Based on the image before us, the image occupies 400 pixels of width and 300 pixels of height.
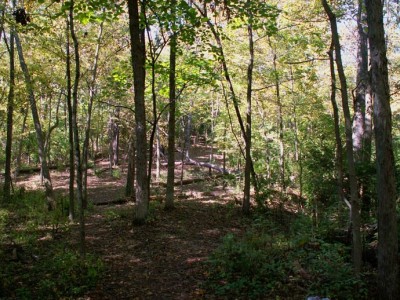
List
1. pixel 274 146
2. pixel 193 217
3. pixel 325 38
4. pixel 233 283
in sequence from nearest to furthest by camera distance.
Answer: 1. pixel 233 283
2. pixel 193 217
3. pixel 325 38
4. pixel 274 146

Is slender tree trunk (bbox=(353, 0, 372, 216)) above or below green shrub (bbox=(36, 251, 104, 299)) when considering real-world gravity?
above

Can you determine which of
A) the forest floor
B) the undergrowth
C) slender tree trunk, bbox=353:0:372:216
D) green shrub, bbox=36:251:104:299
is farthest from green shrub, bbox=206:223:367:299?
slender tree trunk, bbox=353:0:372:216

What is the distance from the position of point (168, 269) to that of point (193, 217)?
14.3 ft

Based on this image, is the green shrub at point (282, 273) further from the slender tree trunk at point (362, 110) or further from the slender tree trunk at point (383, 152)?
the slender tree trunk at point (362, 110)

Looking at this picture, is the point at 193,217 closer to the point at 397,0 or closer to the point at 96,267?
the point at 96,267

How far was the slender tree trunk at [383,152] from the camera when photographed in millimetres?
4957

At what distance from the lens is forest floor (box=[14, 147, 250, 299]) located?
6.15m

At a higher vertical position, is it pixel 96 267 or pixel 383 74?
pixel 383 74

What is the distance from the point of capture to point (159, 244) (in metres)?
8.52

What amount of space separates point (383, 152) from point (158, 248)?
5586mm

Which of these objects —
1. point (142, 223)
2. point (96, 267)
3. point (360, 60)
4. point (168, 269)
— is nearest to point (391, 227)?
point (168, 269)

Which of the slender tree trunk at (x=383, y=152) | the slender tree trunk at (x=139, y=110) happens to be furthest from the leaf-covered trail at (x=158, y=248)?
the slender tree trunk at (x=383, y=152)

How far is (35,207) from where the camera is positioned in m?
13.5

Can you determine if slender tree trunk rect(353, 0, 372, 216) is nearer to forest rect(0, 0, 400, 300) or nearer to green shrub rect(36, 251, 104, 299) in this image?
forest rect(0, 0, 400, 300)
